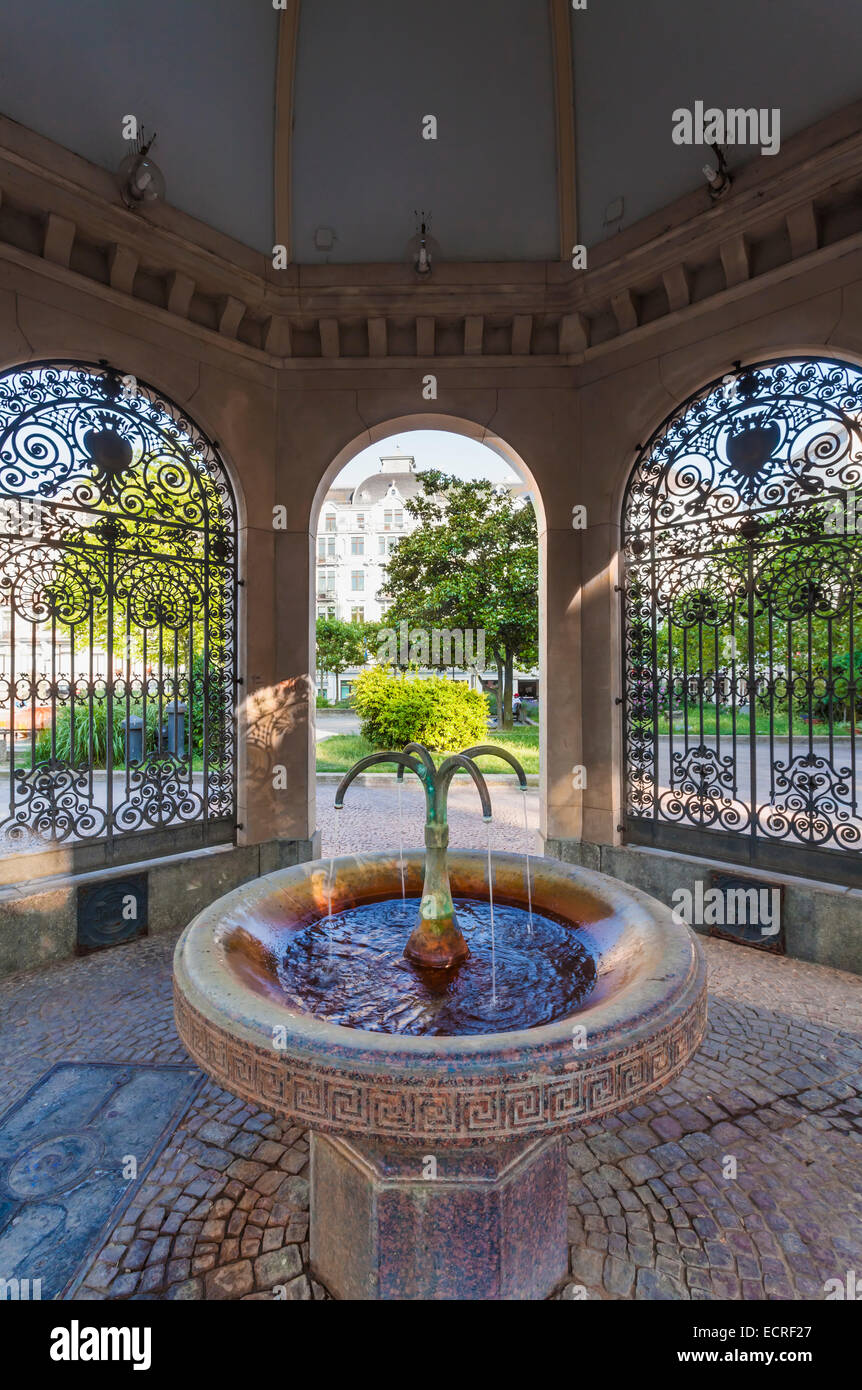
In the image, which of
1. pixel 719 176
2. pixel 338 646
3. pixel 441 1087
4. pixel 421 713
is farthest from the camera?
pixel 338 646

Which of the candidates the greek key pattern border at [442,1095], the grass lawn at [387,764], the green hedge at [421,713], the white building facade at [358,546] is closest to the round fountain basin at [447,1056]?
the greek key pattern border at [442,1095]

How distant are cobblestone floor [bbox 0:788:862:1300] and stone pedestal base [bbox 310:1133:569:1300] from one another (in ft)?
1.02

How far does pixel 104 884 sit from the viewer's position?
187 inches

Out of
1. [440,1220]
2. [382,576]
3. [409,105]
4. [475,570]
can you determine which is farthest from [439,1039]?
[382,576]

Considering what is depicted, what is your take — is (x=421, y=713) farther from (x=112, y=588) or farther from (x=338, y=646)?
(x=338, y=646)

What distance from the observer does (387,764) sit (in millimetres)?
14992

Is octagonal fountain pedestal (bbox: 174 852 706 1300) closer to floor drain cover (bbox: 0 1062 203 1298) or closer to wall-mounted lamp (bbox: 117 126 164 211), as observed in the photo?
floor drain cover (bbox: 0 1062 203 1298)

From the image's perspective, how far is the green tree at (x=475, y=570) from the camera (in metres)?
19.1

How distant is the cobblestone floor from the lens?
6.74ft

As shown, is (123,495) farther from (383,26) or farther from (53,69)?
(383,26)

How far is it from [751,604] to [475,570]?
594 inches

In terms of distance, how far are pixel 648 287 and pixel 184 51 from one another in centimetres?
439

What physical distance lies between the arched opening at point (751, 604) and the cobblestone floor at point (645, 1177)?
5.08 ft
